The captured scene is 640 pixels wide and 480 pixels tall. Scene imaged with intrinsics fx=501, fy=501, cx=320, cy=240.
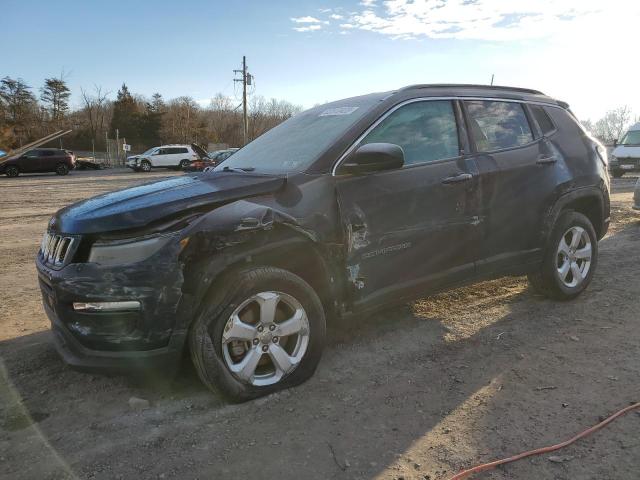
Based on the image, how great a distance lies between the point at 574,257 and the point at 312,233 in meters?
2.88

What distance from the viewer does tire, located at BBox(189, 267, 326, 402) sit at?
273 centimetres

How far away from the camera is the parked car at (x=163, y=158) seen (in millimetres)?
36938

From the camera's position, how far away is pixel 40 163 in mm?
29906

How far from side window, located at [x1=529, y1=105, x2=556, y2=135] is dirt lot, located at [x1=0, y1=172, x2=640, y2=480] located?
164cm

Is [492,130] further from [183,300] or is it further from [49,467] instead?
[49,467]

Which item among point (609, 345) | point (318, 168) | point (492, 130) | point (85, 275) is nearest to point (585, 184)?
point (492, 130)

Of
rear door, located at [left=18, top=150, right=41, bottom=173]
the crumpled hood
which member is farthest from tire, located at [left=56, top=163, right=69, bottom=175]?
the crumpled hood

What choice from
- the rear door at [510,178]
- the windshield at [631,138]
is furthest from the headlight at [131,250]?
the windshield at [631,138]

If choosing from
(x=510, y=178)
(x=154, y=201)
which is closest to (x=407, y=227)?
(x=510, y=178)

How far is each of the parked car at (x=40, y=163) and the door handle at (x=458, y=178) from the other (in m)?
30.5

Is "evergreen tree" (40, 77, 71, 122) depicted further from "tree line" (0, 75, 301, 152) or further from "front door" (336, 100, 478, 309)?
"front door" (336, 100, 478, 309)

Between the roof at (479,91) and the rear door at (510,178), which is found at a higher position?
the roof at (479,91)

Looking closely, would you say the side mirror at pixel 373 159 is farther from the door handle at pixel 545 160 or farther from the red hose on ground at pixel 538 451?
the red hose on ground at pixel 538 451

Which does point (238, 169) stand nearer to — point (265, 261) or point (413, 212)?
point (265, 261)
